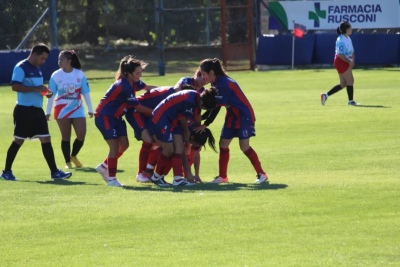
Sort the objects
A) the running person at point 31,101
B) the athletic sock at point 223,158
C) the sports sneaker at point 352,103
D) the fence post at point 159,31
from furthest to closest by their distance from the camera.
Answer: the fence post at point 159,31 → the sports sneaker at point 352,103 → the running person at point 31,101 → the athletic sock at point 223,158

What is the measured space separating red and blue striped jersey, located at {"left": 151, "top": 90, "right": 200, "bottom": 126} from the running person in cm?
199

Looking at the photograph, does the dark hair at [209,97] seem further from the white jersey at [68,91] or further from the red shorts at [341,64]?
the red shorts at [341,64]

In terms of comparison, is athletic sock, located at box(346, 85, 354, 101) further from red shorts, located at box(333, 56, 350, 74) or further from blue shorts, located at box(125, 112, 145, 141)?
blue shorts, located at box(125, 112, 145, 141)

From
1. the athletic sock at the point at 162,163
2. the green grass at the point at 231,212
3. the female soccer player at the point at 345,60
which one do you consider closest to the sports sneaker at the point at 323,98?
→ the female soccer player at the point at 345,60

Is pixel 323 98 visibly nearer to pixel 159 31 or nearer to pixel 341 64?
pixel 341 64

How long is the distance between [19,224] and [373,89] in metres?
19.2

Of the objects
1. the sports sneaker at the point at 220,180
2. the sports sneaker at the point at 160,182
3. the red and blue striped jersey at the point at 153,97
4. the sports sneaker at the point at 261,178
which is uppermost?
the red and blue striped jersey at the point at 153,97

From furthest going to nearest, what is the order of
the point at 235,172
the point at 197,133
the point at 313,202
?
the point at 235,172 → the point at 197,133 → the point at 313,202

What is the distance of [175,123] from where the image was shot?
45.0 feet

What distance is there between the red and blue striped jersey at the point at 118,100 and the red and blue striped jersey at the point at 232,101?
1184 mm

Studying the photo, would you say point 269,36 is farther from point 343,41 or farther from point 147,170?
point 147,170

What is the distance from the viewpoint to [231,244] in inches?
384

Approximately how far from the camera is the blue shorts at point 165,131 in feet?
44.9

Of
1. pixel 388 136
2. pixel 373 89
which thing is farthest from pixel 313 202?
pixel 373 89
